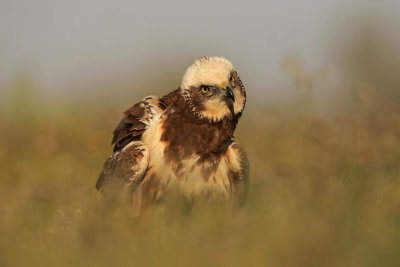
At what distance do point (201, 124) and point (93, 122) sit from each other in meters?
5.31

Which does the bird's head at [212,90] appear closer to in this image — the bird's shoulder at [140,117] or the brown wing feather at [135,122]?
the bird's shoulder at [140,117]

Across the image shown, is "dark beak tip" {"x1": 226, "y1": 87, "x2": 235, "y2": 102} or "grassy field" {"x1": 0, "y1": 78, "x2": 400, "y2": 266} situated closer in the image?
"grassy field" {"x1": 0, "y1": 78, "x2": 400, "y2": 266}

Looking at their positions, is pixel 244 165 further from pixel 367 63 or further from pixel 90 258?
pixel 367 63

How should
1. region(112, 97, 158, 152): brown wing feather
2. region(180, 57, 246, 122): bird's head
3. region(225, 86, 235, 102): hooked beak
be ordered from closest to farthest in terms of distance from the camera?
1. region(225, 86, 235, 102): hooked beak
2. region(180, 57, 246, 122): bird's head
3. region(112, 97, 158, 152): brown wing feather

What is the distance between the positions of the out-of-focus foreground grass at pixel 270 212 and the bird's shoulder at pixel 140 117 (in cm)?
68

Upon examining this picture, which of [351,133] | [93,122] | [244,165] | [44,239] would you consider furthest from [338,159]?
[93,122]

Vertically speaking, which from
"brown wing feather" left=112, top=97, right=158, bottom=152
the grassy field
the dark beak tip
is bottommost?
the grassy field

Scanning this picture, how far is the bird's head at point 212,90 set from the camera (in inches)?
251

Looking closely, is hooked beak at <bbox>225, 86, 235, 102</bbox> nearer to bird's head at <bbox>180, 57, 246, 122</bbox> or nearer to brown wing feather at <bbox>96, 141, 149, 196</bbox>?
bird's head at <bbox>180, 57, 246, 122</bbox>

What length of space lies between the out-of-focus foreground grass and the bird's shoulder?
0.68 m

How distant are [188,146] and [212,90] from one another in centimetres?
64

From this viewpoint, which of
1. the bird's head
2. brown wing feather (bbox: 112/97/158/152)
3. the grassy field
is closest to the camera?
the grassy field

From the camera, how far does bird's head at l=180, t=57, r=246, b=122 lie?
636 cm

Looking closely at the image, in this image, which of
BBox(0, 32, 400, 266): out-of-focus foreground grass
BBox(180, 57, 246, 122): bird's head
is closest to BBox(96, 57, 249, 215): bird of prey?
BBox(180, 57, 246, 122): bird's head
